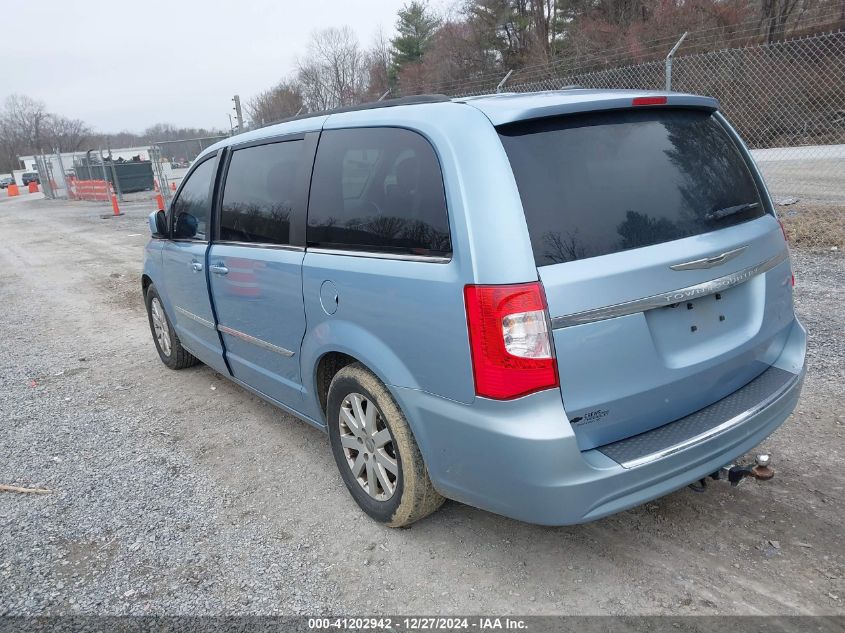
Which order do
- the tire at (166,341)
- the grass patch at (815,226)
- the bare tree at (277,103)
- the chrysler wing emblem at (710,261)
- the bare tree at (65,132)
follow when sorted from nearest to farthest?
the chrysler wing emblem at (710,261)
the tire at (166,341)
the grass patch at (815,226)
the bare tree at (277,103)
the bare tree at (65,132)

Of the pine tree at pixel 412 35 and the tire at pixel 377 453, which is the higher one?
the pine tree at pixel 412 35

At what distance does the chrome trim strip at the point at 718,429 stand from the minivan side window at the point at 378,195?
1014mm

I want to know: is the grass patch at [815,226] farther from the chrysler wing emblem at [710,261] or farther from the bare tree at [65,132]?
the bare tree at [65,132]

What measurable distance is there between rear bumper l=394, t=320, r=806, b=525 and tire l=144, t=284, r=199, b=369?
→ 11.2 ft

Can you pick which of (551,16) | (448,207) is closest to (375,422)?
(448,207)

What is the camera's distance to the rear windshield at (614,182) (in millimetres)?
2189

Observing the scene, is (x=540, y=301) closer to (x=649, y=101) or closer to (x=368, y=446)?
(x=649, y=101)

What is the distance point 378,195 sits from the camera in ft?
8.83

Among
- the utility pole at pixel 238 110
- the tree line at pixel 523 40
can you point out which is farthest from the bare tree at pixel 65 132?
the utility pole at pixel 238 110

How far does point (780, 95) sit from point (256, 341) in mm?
15106

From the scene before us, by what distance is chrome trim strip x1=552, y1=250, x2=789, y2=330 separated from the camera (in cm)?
211

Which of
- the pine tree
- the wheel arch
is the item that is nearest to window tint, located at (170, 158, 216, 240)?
the wheel arch

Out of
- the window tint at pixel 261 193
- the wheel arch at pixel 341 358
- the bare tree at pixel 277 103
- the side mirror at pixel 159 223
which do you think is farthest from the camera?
the bare tree at pixel 277 103

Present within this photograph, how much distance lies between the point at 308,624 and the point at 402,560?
1.61 ft
